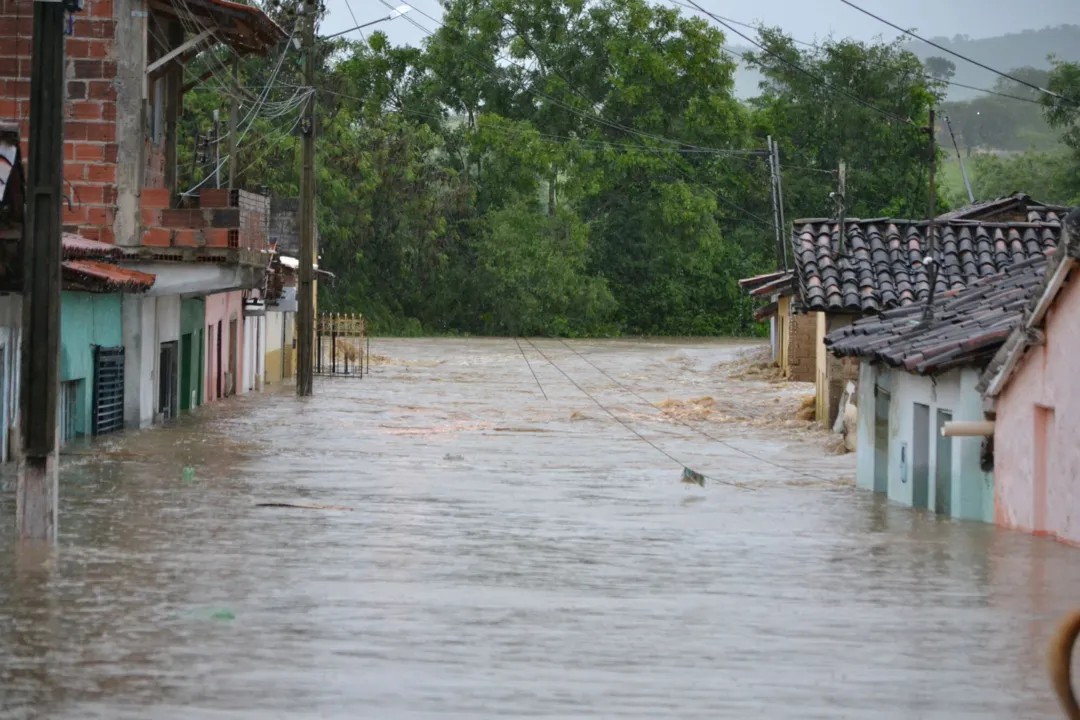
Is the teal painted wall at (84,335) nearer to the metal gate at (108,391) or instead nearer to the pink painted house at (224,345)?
the metal gate at (108,391)

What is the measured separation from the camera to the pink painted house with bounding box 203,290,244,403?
38156mm

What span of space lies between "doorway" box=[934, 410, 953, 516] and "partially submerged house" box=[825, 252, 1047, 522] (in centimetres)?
1

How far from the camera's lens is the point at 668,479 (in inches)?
995

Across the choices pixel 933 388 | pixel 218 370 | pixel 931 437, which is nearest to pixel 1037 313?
pixel 933 388

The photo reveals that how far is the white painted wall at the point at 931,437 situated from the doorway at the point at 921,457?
0.08m

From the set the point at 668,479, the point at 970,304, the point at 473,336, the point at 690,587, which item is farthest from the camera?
the point at 473,336

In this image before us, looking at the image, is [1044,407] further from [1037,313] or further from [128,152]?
[128,152]

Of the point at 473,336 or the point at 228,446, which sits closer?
the point at 228,446

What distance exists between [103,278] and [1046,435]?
43.4 ft

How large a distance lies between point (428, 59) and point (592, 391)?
41166 millimetres

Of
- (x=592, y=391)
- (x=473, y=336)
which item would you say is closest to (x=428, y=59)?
(x=473, y=336)

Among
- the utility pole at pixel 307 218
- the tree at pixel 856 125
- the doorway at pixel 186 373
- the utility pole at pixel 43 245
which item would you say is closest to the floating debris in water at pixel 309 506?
the utility pole at pixel 43 245

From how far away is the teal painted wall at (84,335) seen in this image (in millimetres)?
26609

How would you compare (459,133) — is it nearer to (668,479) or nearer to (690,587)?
(668,479)
